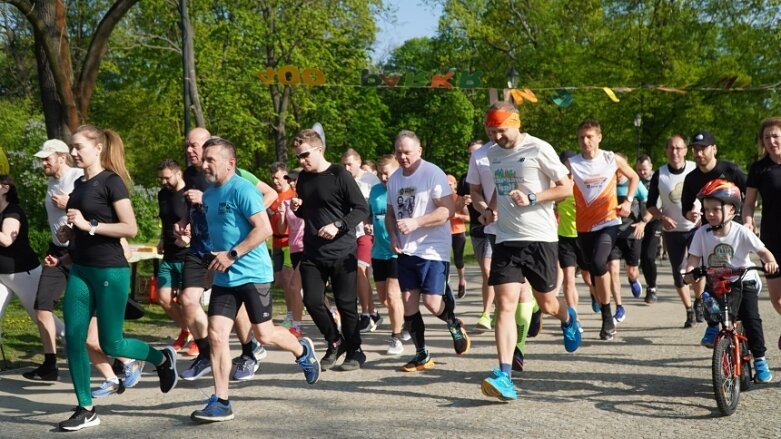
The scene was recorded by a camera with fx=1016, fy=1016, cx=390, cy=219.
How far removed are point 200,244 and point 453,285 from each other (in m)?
9.60

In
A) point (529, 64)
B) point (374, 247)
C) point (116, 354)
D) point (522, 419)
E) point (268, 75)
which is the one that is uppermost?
point (529, 64)

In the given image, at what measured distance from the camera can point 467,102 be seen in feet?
193

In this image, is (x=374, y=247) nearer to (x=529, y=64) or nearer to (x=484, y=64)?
(x=529, y=64)

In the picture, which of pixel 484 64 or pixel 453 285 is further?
pixel 484 64

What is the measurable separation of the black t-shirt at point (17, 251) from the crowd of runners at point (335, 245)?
2 cm

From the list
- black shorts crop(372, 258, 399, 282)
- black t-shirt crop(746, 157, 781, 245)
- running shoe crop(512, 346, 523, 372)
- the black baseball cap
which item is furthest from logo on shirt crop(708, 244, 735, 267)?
black shorts crop(372, 258, 399, 282)

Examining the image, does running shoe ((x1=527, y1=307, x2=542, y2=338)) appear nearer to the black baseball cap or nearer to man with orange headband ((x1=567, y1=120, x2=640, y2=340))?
man with orange headband ((x1=567, y1=120, x2=640, y2=340))

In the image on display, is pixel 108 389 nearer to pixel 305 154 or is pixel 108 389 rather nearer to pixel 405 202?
pixel 305 154

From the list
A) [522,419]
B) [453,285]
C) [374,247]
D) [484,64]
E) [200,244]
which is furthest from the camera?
[484,64]

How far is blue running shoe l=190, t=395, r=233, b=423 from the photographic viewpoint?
661 cm

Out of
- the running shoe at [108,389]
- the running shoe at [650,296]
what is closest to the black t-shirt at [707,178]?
the running shoe at [650,296]

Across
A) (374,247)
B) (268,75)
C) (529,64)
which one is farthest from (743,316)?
(529,64)

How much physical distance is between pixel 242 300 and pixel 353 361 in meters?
1.96

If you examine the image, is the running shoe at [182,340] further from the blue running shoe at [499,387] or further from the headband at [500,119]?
Answer: the headband at [500,119]
